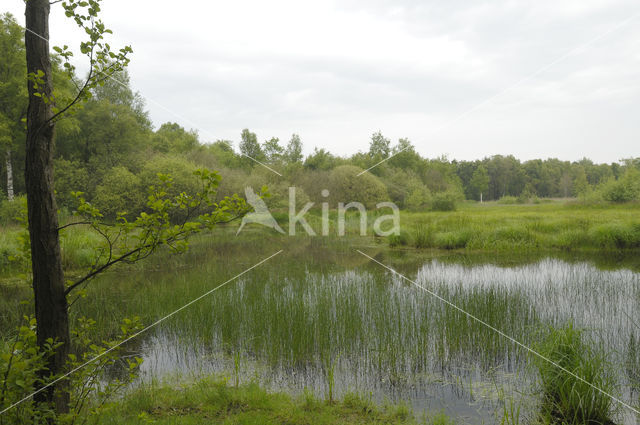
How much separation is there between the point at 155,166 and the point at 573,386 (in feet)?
70.3

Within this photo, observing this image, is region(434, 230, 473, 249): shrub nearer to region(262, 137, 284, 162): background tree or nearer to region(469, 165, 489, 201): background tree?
region(262, 137, 284, 162): background tree

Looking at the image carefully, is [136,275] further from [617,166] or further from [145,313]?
[617,166]

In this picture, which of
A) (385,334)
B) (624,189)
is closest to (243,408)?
(385,334)

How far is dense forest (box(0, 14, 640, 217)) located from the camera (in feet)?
63.7

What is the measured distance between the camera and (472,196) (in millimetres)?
48531

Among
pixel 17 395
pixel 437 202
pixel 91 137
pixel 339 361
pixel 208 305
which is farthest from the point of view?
pixel 437 202

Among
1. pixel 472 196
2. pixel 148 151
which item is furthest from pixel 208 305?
pixel 472 196

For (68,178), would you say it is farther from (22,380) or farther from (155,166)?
(22,380)

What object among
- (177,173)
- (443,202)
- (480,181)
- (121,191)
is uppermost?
(480,181)

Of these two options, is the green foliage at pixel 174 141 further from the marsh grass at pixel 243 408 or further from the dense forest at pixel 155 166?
the marsh grass at pixel 243 408

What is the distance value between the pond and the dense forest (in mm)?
6615

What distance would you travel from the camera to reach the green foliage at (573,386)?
3.31 meters

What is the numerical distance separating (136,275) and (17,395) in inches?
336

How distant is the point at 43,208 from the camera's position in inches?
81.5
